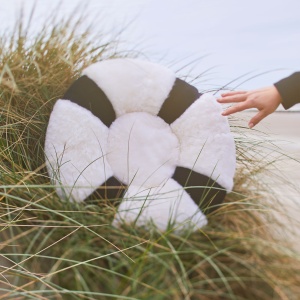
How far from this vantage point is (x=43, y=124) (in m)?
2.13

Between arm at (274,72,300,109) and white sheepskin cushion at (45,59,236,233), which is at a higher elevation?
arm at (274,72,300,109)

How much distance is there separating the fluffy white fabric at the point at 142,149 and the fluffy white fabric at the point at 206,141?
1.9 inches

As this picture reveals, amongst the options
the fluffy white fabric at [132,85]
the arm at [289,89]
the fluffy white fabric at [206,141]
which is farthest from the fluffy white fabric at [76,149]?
the arm at [289,89]

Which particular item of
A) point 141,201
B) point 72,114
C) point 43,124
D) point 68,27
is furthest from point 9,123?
point 141,201

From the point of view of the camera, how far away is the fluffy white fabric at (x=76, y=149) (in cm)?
179

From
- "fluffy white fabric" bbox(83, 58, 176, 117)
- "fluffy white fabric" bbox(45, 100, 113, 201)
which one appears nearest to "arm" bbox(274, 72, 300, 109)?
"fluffy white fabric" bbox(83, 58, 176, 117)

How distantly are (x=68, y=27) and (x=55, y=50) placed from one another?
0.50 feet

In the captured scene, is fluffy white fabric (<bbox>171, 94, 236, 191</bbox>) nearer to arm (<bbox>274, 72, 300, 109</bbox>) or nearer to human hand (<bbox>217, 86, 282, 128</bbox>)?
human hand (<bbox>217, 86, 282, 128</bbox>)

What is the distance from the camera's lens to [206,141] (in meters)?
1.90

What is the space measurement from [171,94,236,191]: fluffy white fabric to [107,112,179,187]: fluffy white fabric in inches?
1.9

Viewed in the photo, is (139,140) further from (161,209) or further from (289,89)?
(289,89)

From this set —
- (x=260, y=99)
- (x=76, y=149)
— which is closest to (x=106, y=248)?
(x=76, y=149)

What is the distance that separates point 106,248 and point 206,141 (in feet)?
2.08

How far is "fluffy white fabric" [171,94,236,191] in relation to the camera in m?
1.88
